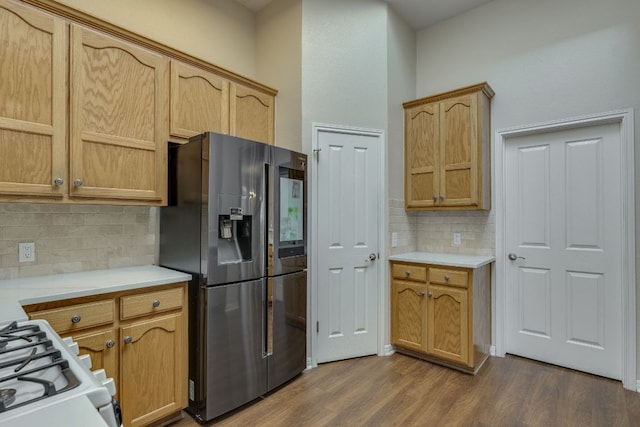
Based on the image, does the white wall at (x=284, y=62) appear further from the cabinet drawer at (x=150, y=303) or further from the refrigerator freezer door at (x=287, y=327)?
the cabinet drawer at (x=150, y=303)

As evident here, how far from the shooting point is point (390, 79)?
10.8 ft

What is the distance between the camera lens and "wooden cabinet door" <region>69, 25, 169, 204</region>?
1936 mm

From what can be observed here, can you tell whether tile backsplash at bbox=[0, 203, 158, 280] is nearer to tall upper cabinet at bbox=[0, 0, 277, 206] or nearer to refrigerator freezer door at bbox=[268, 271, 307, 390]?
tall upper cabinet at bbox=[0, 0, 277, 206]

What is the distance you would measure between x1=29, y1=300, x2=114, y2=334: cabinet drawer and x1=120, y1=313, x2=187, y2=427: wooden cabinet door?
14 centimetres

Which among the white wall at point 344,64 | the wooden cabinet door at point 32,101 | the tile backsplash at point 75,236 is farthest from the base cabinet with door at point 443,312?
the wooden cabinet door at point 32,101

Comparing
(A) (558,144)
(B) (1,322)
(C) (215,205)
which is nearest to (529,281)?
(A) (558,144)

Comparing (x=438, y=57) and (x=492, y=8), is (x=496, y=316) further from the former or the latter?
(x=492, y=8)

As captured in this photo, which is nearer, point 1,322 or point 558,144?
point 1,322

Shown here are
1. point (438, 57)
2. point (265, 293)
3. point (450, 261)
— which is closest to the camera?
point (265, 293)

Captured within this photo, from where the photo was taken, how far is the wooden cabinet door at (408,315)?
9.91 ft

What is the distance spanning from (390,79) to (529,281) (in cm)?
A: 231

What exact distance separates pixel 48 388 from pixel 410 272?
2780 mm

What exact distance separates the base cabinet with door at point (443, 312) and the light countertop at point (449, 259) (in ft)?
0.08

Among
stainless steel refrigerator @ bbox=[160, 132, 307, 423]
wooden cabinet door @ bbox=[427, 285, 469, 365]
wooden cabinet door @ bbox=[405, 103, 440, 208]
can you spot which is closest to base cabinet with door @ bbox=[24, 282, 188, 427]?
stainless steel refrigerator @ bbox=[160, 132, 307, 423]
